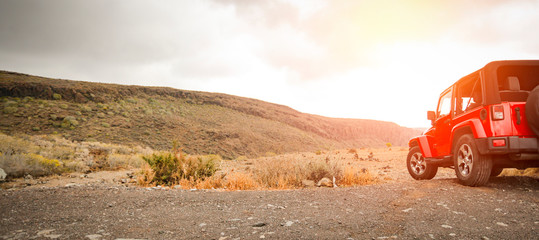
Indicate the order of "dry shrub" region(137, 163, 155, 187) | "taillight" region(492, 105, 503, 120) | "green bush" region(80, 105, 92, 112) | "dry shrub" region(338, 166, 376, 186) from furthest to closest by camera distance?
1. "green bush" region(80, 105, 92, 112)
2. "dry shrub" region(137, 163, 155, 187)
3. "dry shrub" region(338, 166, 376, 186)
4. "taillight" region(492, 105, 503, 120)

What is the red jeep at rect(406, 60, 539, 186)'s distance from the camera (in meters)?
4.93

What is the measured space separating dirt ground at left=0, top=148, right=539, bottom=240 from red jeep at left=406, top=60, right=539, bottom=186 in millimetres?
513

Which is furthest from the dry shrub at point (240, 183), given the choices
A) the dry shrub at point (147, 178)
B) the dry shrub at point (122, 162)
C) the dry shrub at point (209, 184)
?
the dry shrub at point (122, 162)

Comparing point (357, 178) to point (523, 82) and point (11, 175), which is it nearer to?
point (523, 82)

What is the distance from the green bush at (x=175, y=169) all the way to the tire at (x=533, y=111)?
7.44 meters

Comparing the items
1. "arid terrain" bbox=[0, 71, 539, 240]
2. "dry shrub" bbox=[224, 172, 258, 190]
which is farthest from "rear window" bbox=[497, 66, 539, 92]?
"dry shrub" bbox=[224, 172, 258, 190]

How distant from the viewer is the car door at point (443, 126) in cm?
679

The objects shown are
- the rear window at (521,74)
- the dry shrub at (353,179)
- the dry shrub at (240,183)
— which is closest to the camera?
the rear window at (521,74)

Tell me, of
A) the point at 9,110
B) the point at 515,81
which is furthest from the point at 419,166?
the point at 9,110

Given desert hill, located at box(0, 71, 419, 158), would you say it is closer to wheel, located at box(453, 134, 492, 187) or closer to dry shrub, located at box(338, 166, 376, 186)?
dry shrub, located at box(338, 166, 376, 186)

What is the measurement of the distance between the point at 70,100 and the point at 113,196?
4034cm

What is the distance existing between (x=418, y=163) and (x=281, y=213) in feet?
18.2

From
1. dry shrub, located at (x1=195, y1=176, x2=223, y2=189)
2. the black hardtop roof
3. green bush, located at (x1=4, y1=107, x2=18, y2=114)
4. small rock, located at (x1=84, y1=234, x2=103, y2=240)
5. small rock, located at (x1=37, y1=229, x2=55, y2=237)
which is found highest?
green bush, located at (x1=4, y1=107, x2=18, y2=114)

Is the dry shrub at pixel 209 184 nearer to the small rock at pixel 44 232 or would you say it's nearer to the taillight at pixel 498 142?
the small rock at pixel 44 232
